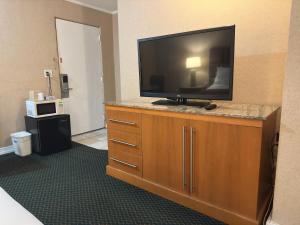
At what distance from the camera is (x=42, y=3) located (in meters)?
3.45

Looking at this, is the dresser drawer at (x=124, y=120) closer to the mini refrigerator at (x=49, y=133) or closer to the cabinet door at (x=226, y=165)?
the cabinet door at (x=226, y=165)

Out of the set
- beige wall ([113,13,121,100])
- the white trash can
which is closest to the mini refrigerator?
the white trash can

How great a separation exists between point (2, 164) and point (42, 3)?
2.56m

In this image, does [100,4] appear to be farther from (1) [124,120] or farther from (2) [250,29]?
(2) [250,29]

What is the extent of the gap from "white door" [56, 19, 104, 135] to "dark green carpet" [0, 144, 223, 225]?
1.34 m

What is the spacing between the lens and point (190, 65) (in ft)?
6.38

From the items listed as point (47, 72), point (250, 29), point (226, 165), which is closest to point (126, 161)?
point (226, 165)

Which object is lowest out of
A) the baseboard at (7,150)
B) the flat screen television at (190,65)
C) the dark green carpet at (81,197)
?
the dark green carpet at (81,197)

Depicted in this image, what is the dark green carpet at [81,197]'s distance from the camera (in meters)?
1.75

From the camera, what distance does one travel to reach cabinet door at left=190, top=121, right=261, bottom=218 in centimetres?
149

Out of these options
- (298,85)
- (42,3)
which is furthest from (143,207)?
(42,3)

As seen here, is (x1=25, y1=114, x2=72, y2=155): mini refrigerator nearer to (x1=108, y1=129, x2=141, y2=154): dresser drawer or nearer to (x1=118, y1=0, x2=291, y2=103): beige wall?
(x1=108, y1=129, x2=141, y2=154): dresser drawer

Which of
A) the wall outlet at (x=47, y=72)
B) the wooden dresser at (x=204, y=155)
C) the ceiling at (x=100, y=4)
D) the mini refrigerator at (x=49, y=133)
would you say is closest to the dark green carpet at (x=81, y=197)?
the wooden dresser at (x=204, y=155)

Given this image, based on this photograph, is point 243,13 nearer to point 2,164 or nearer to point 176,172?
point 176,172
